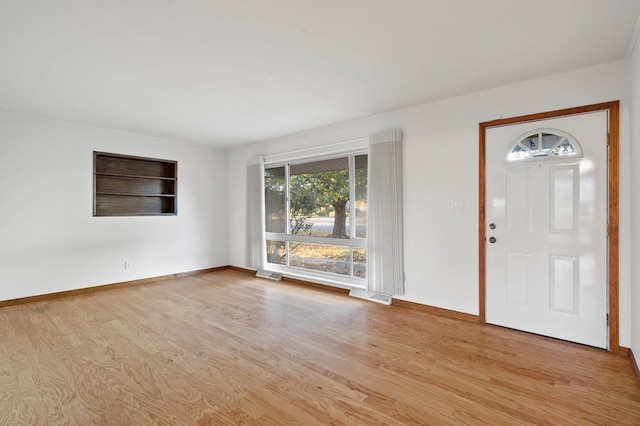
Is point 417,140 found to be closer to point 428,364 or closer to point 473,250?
point 473,250

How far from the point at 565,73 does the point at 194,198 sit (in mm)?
5710

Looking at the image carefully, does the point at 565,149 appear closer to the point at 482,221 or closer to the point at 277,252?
the point at 482,221

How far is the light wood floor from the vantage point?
1.86 metres

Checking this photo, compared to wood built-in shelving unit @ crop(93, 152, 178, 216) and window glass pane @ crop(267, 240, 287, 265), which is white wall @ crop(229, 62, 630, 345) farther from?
wood built-in shelving unit @ crop(93, 152, 178, 216)

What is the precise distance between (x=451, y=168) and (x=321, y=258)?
2.47 metres

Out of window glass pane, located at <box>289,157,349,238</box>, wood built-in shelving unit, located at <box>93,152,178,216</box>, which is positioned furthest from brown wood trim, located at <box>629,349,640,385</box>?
wood built-in shelving unit, located at <box>93,152,178,216</box>

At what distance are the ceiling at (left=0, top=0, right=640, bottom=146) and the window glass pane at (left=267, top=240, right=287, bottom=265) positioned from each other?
2.63m

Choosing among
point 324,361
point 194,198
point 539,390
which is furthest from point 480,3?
point 194,198

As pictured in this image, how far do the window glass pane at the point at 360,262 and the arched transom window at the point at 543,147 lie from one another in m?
2.20

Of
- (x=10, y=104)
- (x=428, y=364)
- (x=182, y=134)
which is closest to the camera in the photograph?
(x=428, y=364)

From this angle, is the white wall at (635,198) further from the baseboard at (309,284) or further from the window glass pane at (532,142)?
the baseboard at (309,284)

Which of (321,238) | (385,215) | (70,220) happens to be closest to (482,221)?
(385,215)

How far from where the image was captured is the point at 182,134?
513cm

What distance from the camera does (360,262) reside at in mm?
4543
